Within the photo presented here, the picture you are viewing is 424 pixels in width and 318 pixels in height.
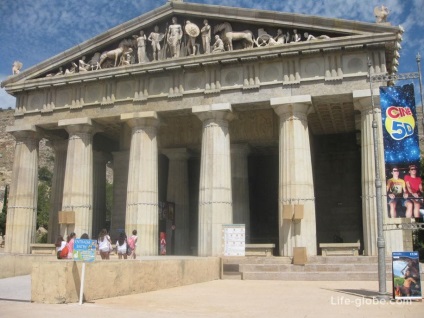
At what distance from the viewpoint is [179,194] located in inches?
1396

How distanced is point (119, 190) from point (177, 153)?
5.39m

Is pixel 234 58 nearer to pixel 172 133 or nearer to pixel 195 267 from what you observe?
pixel 172 133

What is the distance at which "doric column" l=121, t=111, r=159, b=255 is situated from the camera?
29.2m

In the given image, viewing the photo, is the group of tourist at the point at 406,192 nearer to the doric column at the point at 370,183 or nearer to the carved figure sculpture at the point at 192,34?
the doric column at the point at 370,183

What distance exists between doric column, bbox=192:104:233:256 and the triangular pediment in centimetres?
341

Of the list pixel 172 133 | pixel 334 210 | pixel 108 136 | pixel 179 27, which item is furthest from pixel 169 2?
pixel 334 210

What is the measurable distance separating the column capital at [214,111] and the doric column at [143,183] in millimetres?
2861

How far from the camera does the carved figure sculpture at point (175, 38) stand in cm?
2998

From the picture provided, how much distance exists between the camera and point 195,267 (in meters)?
20.8

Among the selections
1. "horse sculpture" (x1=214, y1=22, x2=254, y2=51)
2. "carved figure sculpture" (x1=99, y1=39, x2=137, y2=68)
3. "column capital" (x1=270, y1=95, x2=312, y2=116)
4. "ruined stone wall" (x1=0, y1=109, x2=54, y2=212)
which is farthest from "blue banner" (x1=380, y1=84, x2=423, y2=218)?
"ruined stone wall" (x1=0, y1=109, x2=54, y2=212)

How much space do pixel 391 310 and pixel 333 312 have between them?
165 centimetres

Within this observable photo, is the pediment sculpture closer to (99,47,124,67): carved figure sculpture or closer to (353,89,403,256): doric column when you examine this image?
(99,47,124,67): carved figure sculpture

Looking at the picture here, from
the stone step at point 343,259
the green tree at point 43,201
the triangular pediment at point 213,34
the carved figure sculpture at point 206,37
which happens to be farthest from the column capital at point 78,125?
the green tree at point 43,201

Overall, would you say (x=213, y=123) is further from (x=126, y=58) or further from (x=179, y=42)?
(x=126, y=58)
